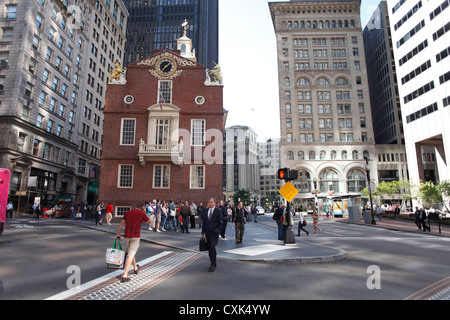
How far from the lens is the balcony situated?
83.0 ft

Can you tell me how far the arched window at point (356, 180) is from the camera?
209 feet

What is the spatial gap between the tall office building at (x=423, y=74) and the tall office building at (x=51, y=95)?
2004 inches

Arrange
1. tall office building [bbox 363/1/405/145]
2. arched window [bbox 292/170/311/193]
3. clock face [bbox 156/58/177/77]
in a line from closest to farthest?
clock face [bbox 156/58/177/77] < arched window [bbox 292/170/311/193] < tall office building [bbox 363/1/405/145]

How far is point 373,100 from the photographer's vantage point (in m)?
82.9

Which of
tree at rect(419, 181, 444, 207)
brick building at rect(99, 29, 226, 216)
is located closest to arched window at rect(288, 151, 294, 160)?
tree at rect(419, 181, 444, 207)

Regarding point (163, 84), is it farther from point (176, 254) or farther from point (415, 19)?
point (415, 19)

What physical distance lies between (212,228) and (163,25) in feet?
359

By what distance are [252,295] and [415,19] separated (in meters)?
58.8

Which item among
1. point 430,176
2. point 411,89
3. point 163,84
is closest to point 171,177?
point 163,84

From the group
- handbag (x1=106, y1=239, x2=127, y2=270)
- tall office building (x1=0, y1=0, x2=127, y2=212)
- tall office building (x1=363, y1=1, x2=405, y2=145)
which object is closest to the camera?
A: handbag (x1=106, y1=239, x2=127, y2=270)

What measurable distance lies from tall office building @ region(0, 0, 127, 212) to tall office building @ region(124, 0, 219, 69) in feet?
153

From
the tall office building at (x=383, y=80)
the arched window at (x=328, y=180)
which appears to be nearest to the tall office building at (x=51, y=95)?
the arched window at (x=328, y=180)

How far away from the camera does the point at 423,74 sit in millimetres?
45281

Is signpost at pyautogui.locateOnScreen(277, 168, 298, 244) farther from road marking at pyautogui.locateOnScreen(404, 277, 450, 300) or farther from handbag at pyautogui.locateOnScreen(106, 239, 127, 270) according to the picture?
handbag at pyautogui.locateOnScreen(106, 239, 127, 270)
